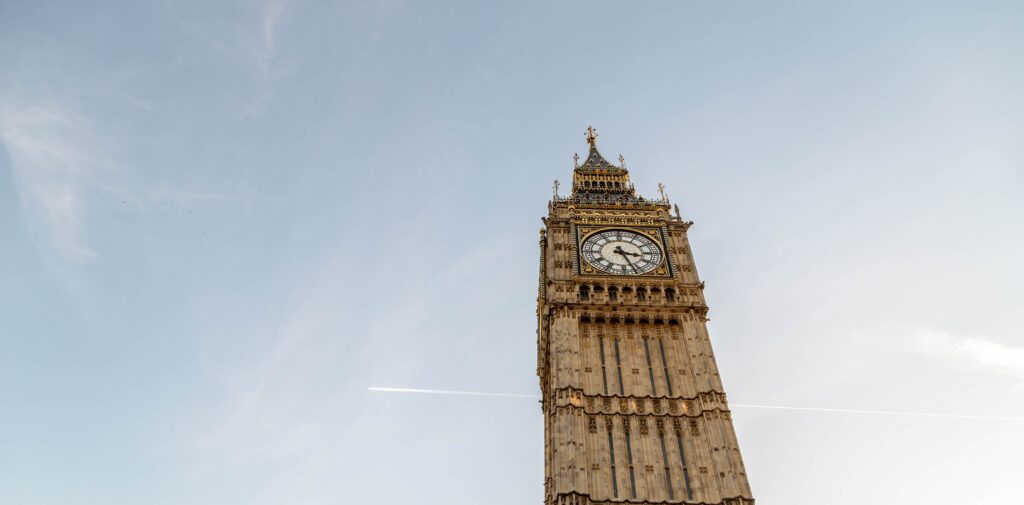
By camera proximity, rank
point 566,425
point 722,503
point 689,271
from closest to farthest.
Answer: point 722,503
point 566,425
point 689,271

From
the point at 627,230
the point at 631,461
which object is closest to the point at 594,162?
the point at 627,230

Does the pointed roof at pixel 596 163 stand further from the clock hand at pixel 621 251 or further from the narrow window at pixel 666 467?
the narrow window at pixel 666 467

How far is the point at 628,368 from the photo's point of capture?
50844mm

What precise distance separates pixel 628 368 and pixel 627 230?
47.8 feet

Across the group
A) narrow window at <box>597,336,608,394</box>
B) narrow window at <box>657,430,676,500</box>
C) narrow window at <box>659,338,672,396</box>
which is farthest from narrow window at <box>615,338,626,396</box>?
narrow window at <box>657,430,676,500</box>

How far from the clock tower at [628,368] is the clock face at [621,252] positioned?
8 cm

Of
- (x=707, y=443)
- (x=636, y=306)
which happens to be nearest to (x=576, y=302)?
(x=636, y=306)

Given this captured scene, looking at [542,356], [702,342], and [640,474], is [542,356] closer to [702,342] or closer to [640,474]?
[702,342]

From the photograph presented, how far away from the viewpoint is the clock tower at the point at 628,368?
44.0 meters

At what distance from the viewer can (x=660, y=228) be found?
62.1 metres

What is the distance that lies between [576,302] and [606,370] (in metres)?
5.62

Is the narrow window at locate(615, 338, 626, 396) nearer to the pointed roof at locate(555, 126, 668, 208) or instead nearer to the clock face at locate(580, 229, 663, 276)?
the clock face at locate(580, 229, 663, 276)

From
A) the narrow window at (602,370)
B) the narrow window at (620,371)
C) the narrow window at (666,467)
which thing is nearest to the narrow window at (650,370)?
the narrow window at (620,371)

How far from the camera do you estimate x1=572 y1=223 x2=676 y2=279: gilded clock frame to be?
5716 centimetres
